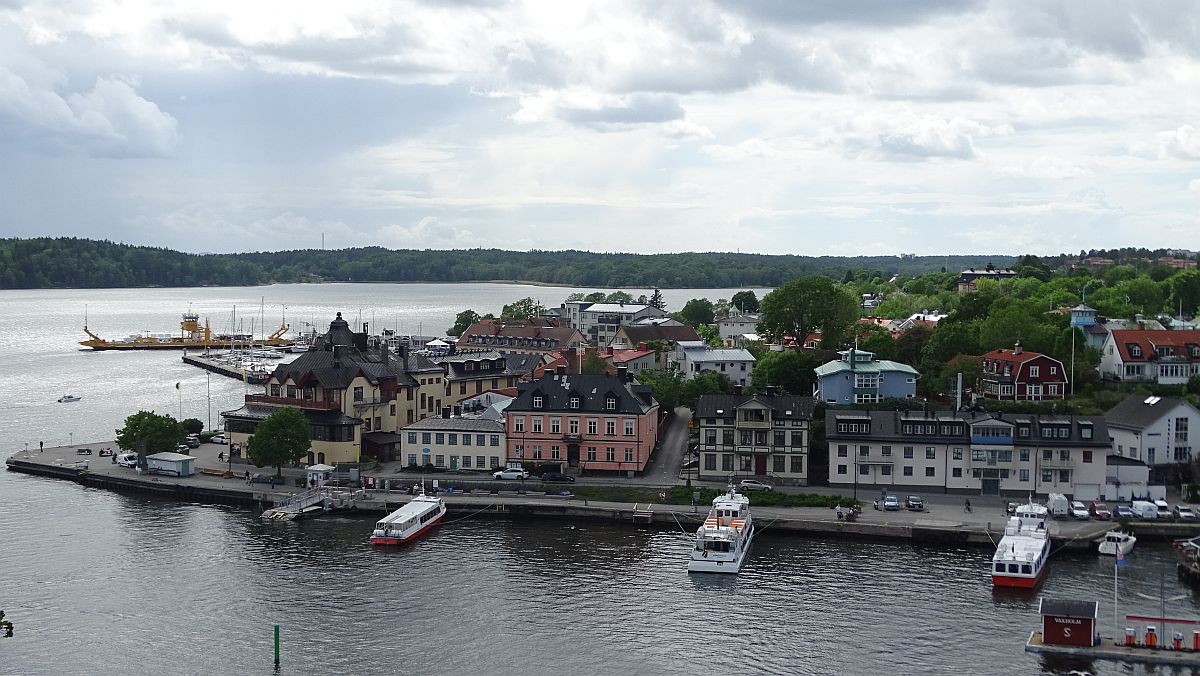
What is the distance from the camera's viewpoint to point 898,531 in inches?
1986

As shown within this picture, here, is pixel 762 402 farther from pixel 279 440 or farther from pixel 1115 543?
pixel 279 440

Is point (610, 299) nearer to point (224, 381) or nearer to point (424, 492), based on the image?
point (224, 381)

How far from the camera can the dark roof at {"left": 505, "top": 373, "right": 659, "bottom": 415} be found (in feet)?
202

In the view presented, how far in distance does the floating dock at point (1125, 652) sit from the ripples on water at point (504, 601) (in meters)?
0.53

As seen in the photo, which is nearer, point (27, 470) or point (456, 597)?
point (456, 597)

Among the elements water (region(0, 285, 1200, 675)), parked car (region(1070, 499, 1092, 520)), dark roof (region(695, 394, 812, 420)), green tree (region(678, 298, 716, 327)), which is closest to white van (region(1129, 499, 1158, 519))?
parked car (region(1070, 499, 1092, 520))

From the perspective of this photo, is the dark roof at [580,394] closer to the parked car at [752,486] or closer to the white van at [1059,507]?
the parked car at [752,486]

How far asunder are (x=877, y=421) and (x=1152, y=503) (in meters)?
12.4

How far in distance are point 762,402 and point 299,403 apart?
81.4 feet

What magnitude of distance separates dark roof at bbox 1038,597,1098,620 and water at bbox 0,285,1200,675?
1510 millimetres

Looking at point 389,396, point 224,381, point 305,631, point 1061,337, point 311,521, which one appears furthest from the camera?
point 224,381

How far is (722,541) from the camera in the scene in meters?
46.0

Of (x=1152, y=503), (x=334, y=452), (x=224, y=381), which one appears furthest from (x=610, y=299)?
(x=1152, y=503)

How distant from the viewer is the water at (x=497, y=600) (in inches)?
1442
